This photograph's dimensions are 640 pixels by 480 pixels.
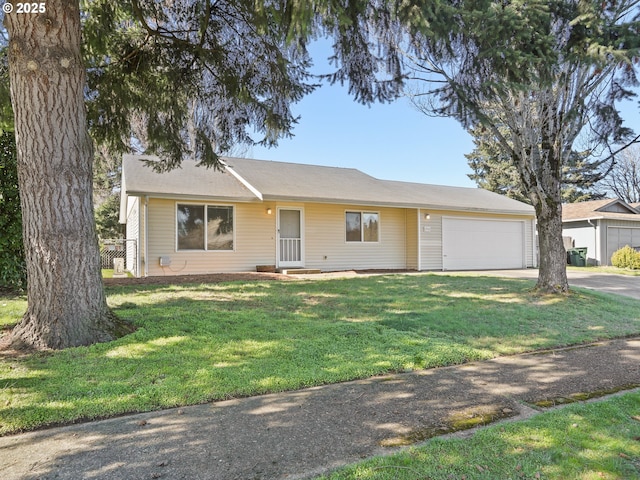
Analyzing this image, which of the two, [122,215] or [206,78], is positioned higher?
[206,78]

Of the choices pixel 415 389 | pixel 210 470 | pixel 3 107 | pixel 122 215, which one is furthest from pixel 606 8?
pixel 122 215

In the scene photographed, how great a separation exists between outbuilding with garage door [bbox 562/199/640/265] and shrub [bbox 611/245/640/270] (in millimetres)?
2819

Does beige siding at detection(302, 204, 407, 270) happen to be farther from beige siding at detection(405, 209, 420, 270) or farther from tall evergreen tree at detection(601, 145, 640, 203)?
tall evergreen tree at detection(601, 145, 640, 203)

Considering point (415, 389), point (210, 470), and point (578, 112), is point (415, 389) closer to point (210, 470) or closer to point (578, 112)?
point (210, 470)

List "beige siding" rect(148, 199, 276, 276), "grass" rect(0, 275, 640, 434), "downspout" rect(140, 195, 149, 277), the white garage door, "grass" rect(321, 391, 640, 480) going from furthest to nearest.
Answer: the white garage door
"beige siding" rect(148, 199, 276, 276)
"downspout" rect(140, 195, 149, 277)
"grass" rect(0, 275, 640, 434)
"grass" rect(321, 391, 640, 480)

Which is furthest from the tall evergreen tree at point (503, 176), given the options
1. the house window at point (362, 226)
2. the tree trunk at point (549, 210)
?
the tree trunk at point (549, 210)

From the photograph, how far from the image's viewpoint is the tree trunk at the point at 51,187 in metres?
4.41

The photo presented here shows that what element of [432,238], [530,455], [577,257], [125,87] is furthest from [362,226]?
[577,257]

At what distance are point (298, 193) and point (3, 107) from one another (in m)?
7.71

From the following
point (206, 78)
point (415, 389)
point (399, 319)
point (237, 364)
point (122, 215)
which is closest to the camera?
point (415, 389)

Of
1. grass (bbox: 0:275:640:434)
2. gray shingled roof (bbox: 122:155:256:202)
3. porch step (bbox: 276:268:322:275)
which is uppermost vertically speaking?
gray shingled roof (bbox: 122:155:256:202)

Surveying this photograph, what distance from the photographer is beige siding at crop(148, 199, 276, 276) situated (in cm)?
1162

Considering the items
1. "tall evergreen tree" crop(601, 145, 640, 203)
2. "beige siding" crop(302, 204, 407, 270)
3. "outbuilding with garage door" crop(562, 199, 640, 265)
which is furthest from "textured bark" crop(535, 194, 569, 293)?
"tall evergreen tree" crop(601, 145, 640, 203)

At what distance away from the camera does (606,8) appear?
21.7ft
